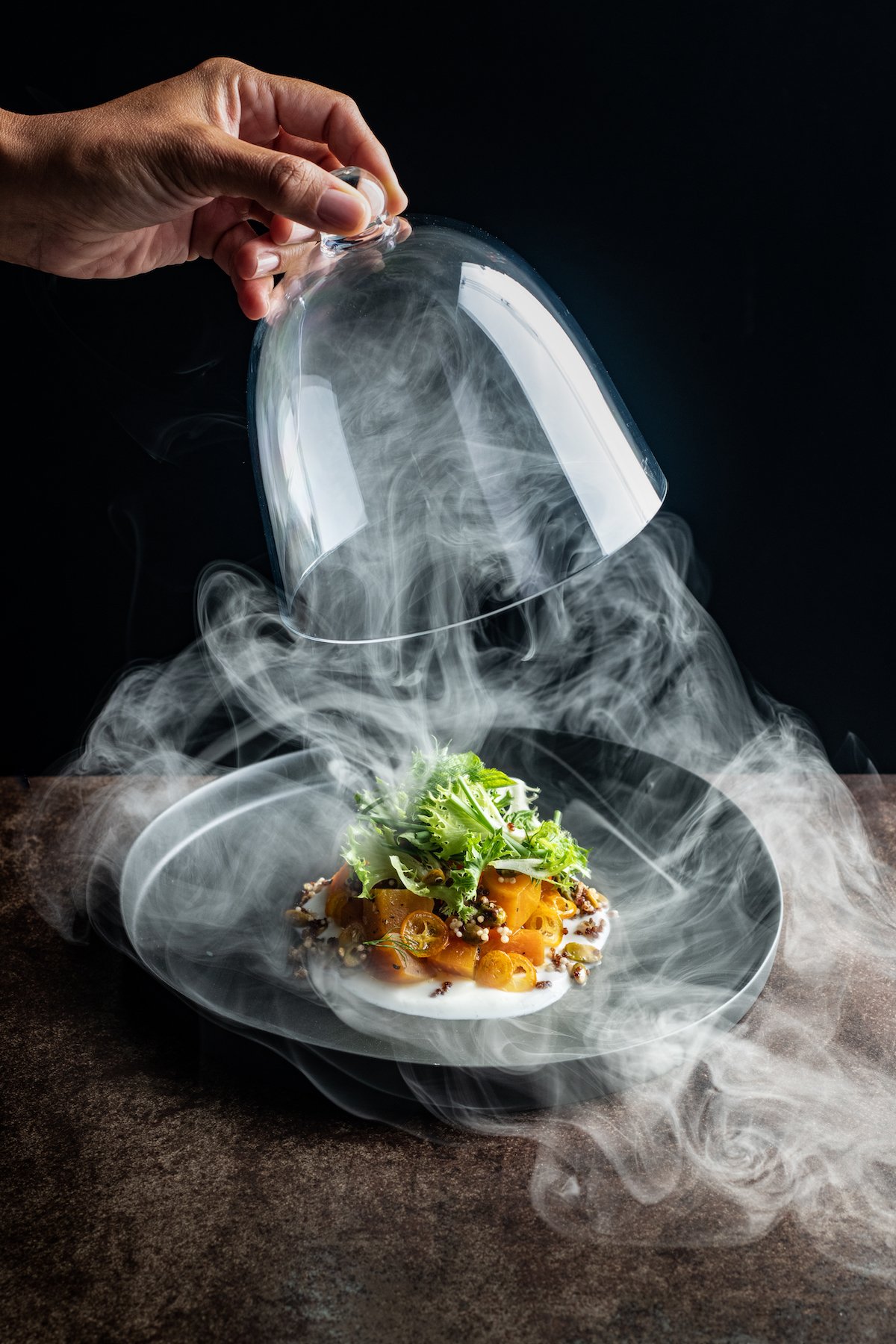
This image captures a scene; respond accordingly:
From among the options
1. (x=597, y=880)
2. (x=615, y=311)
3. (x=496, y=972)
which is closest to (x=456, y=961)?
(x=496, y=972)

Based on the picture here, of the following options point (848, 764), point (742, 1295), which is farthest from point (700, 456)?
point (742, 1295)

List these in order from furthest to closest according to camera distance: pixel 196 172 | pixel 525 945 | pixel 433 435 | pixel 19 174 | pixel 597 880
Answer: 1. pixel 597 880
2. pixel 525 945
3. pixel 19 174
4. pixel 196 172
5. pixel 433 435

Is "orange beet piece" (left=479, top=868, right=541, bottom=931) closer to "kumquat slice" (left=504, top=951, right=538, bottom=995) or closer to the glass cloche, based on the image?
"kumquat slice" (left=504, top=951, right=538, bottom=995)

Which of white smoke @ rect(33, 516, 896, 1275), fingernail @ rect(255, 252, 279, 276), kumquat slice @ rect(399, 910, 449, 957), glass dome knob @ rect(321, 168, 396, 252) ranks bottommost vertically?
white smoke @ rect(33, 516, 896, 1275)

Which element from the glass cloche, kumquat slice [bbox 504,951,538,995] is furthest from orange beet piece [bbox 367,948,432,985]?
the glass cloche

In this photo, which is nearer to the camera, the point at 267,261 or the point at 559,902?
the point at 267,261

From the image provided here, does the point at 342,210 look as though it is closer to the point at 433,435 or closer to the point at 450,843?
the point at 433,435

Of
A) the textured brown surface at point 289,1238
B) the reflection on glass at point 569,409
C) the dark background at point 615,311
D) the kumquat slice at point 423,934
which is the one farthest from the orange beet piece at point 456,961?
the dark background at point 615,311
